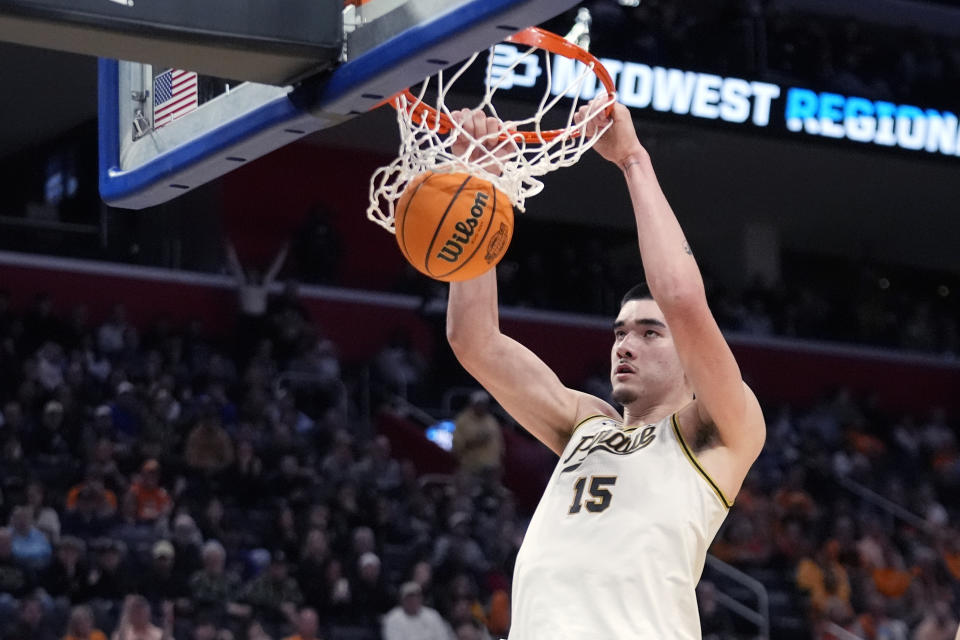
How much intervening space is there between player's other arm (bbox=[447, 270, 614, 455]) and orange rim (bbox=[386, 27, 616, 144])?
43 cm

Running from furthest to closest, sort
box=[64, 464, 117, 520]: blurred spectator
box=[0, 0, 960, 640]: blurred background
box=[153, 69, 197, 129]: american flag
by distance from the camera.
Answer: box=[0, 0, 960, 640]: blurred background < box=[64, 464, 117, 520]: blurred spectator < box=[153, 69, 197, 129]: american flag

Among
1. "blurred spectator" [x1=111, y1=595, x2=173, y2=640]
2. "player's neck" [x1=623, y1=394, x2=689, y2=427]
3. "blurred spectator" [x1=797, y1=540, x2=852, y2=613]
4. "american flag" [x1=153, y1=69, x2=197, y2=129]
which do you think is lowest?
"blurred spectator" [x1=797, y1=540, x2=852, y2=613]

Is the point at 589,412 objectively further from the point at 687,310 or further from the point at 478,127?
the point at 478,127

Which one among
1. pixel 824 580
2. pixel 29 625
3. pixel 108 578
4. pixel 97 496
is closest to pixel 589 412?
pixel 29 625

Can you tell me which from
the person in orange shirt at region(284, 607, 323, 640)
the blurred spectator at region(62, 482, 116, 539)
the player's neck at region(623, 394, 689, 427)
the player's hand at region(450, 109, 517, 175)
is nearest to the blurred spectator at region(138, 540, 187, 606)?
the blurred spectator at region(62, 482, 116, 539)

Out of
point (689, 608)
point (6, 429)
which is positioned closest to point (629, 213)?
point (6, 429)

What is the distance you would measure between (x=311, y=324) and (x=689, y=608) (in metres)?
11.7

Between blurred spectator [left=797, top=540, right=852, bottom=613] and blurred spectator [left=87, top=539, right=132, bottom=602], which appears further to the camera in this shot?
blurred spectator [left=797, top=540, right=852, bottom=613]

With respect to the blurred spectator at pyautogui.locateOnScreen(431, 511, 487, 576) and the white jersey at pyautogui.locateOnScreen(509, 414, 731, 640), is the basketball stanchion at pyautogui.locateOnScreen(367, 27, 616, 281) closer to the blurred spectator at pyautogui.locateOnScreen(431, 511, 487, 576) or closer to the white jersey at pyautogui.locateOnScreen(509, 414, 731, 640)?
the white jersey at pyautogui.locateOnScreen(509, 414, 731, 640)

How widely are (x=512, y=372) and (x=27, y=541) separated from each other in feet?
22.6

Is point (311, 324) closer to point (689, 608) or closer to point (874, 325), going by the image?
point (874, 325)

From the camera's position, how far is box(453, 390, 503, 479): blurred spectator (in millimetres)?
13859

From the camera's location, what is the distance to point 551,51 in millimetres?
3959

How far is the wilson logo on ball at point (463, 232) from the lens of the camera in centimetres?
369
